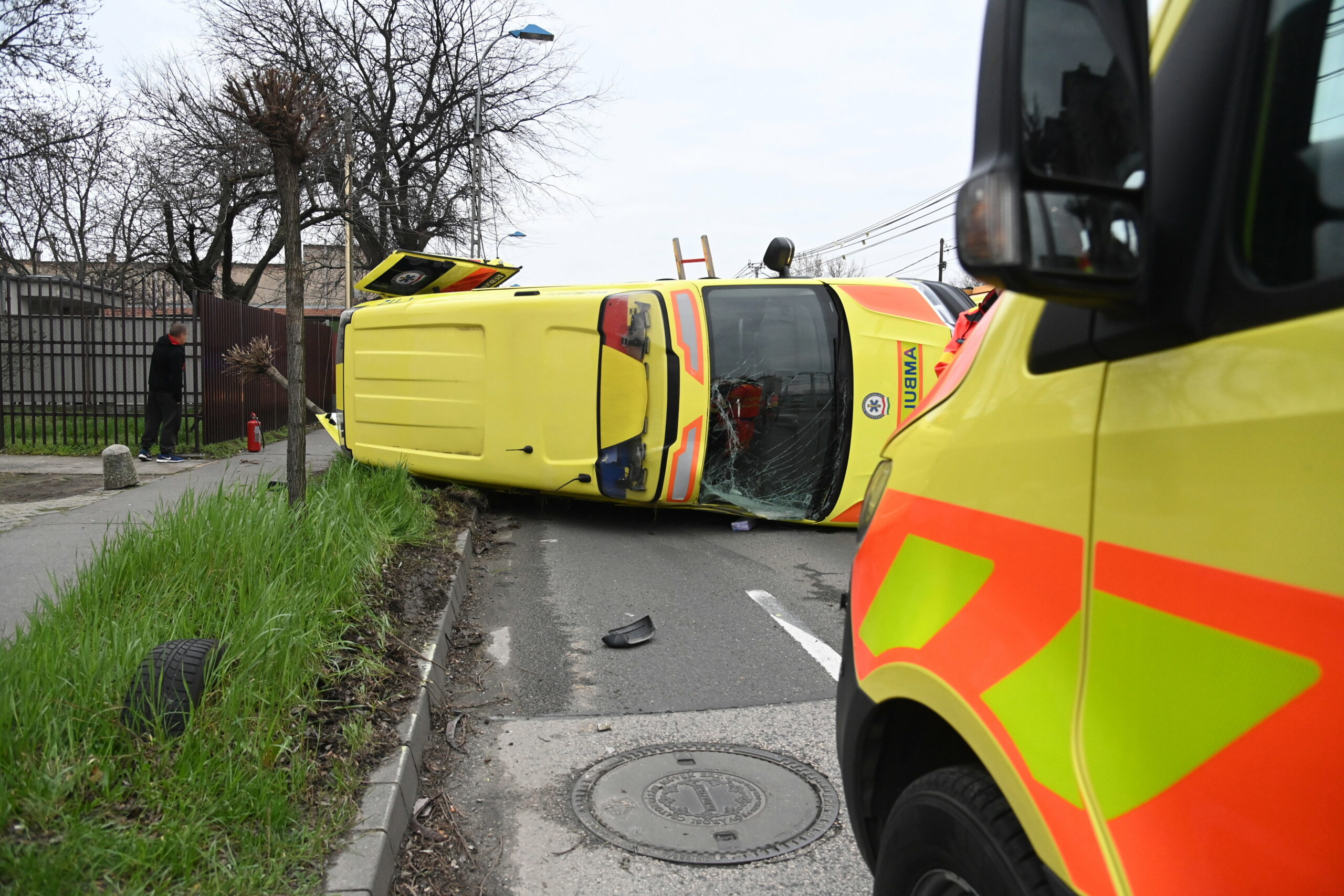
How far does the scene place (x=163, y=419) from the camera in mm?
12664

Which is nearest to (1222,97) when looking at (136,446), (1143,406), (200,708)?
(1143,406)

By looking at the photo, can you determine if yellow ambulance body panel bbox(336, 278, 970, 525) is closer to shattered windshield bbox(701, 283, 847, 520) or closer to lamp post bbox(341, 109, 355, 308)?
shattered windshield bbox(701, 283, 847, 520)

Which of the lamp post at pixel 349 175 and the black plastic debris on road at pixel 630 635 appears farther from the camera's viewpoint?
the lamp post at pixel 349 175

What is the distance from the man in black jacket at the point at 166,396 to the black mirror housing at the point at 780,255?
26.1 feet

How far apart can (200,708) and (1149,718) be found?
9.25 feet

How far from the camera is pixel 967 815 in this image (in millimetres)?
1544

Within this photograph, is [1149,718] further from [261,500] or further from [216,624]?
[261,500]

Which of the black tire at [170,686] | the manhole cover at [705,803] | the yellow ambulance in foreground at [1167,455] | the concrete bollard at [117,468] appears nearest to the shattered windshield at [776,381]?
the manhole cover at [705,803]

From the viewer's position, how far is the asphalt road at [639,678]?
3.08m

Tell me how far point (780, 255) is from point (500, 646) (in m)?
4.86

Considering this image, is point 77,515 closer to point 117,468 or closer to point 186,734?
point 117,468

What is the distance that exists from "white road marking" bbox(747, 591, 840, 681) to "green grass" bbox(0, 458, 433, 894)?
2.26 metres

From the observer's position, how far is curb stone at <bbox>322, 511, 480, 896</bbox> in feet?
8.55

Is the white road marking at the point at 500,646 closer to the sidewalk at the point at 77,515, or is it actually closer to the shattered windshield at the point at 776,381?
the sidewalk at the point at 77,515
